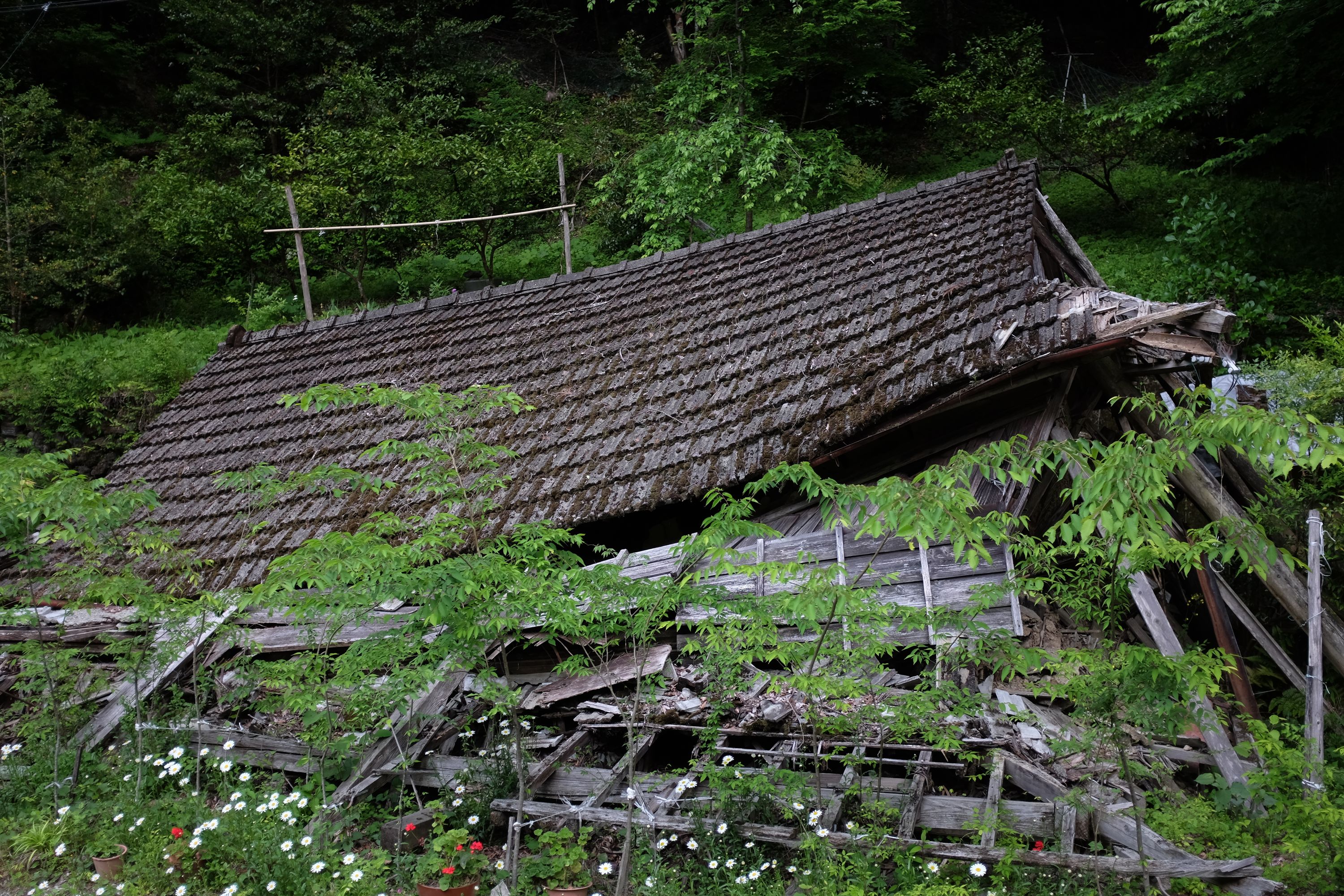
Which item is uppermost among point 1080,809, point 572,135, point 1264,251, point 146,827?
point 572,135

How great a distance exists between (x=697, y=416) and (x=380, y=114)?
Answer: 52.5ft

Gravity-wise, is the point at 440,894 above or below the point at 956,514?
below

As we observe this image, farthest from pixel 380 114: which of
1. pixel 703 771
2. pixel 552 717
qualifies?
pixel 703 771

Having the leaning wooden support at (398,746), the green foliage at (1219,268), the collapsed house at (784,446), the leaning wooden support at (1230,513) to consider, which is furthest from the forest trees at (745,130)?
the leaning wooden support at (398,746)

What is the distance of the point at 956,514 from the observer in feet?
10.8

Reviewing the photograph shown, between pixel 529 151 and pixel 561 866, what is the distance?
1624 cm

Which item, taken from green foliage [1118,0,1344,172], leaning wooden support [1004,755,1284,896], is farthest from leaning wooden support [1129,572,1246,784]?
green foliage [1118,0,1344,172]

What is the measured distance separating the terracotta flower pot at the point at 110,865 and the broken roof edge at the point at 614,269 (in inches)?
283

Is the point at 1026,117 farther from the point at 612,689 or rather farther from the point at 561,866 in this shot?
the point at 561,866

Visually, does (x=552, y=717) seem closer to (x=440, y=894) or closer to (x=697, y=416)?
(x=440, y=894)

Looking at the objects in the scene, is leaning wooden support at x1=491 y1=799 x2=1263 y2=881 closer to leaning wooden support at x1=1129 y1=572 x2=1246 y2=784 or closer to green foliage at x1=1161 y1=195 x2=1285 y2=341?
leaning wooden support at x1=1129 y1=572 x2=1246 y2=784

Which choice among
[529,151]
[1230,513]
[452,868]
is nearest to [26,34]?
[529,151]

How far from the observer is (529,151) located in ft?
58.2

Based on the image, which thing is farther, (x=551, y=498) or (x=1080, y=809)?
(x=551, y=498)
